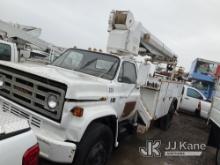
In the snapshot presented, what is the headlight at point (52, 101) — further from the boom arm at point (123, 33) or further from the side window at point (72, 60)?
the boom arm at point (123, 33)

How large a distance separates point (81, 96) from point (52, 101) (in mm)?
387

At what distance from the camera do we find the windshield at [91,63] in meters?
4.40

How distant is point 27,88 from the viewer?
11.0ft

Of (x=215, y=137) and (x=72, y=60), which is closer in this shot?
(x=72, y=60)

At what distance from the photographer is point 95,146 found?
11.5ft

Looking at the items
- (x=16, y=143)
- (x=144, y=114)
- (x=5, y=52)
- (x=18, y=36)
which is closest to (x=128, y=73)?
(x=144, y=114)

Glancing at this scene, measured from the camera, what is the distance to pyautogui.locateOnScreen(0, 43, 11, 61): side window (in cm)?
756

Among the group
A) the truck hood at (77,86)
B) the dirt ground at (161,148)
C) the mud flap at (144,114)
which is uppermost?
the truck hood at (77,86)

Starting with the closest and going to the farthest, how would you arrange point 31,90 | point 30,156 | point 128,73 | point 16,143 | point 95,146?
point 16,143 → point 30,156 → point 31,90 → point 95,146 → point 128,73

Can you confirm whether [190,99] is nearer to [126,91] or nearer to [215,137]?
[215,137]

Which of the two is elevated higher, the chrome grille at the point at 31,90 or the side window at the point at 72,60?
the side window at the point at 72,60

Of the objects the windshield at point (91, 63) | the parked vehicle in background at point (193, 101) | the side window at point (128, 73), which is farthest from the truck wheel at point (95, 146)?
the parked vehicle in background at point (193, 101)

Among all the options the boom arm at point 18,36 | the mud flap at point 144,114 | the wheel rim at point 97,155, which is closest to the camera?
the wheel rim at point 97,155

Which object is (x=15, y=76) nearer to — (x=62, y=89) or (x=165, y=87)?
(x=62, y=89)
